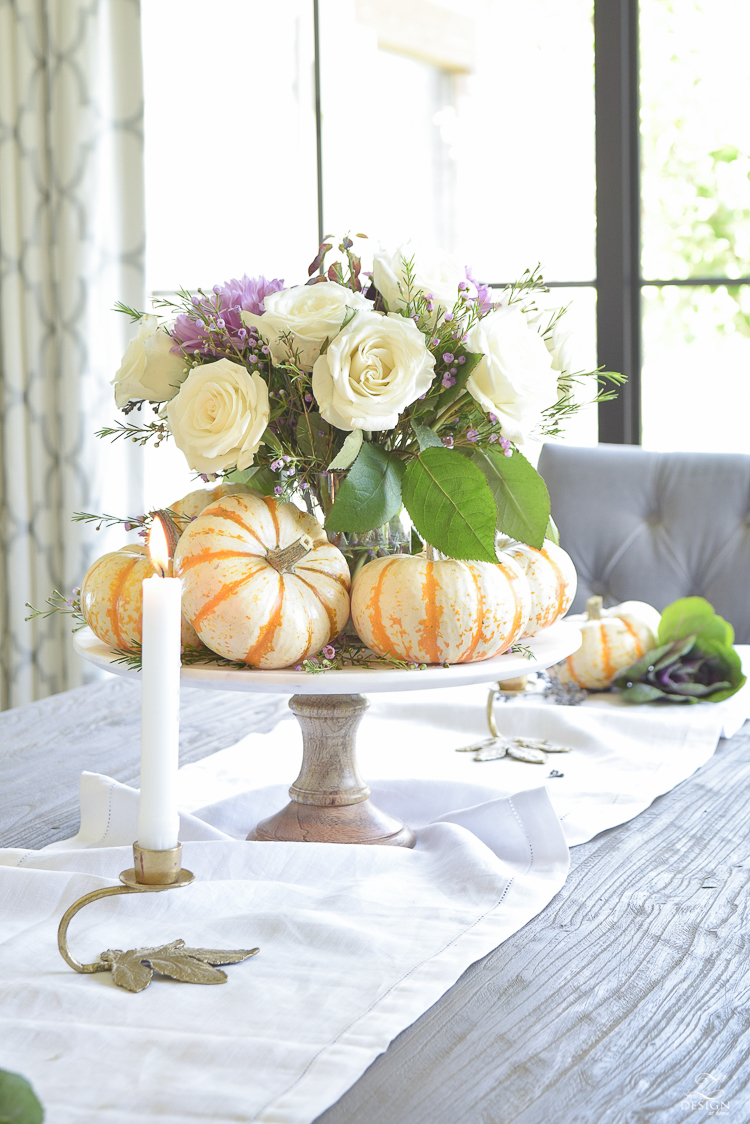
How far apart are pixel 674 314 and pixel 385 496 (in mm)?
2120

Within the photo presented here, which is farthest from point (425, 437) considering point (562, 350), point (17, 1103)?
point (17, 1103)

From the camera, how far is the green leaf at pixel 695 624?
131 cm

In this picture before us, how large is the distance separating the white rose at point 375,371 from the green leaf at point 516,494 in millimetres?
110

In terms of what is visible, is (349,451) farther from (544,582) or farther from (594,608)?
(594,608)

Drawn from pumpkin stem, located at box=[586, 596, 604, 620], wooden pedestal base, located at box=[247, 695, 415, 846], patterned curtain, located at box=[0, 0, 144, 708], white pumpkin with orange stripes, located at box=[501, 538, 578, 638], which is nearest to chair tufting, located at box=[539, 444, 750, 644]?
pumpkin stem, located at box=[586, 596, 604, 620]

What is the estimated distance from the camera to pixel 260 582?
763mm

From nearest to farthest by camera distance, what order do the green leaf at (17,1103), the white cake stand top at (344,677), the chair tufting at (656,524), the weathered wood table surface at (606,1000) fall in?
the green leaf at (17,1103)
the weathered wood table surface at (606,1000)
the white cake stand top at (344,677)
the chair tufting at (656,524)

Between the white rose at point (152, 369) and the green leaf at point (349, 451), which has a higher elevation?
the white rose at point (152, 369)

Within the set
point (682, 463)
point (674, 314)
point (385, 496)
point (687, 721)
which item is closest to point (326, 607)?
point (385, 496)

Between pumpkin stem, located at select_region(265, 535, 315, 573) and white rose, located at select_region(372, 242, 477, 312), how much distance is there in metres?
0.19

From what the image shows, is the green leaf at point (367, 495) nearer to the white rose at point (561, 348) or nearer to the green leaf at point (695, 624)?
the white rose at point (561, 348)

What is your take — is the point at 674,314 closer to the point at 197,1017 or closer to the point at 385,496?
the point at 385,496

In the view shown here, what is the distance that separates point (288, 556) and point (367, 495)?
0.07 m

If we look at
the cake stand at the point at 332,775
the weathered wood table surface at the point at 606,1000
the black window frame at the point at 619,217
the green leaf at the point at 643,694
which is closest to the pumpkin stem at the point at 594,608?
the green leaf at the point at 643,694
